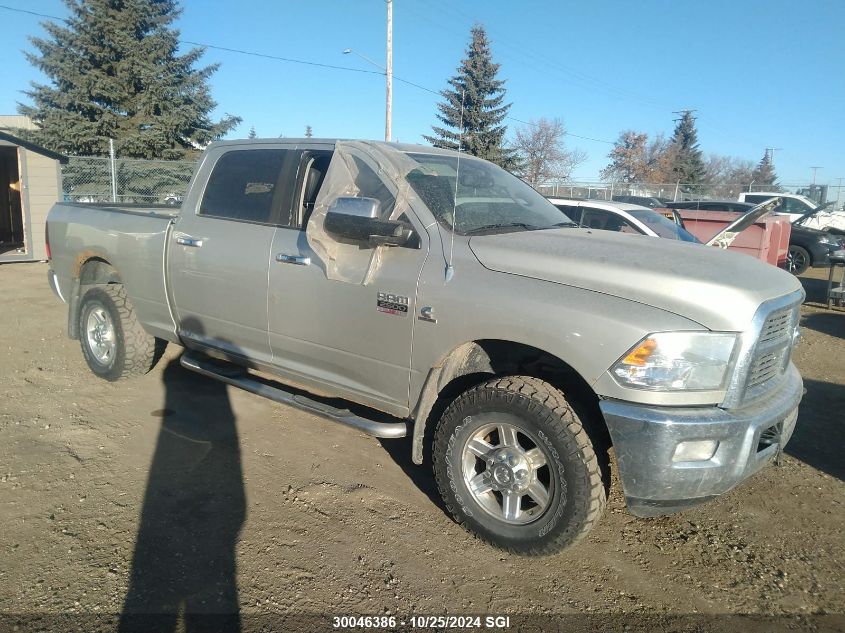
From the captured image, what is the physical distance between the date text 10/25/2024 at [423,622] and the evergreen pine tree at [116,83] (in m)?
26.7

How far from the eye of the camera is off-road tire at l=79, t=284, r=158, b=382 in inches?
211

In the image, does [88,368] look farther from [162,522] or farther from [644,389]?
[644,389]

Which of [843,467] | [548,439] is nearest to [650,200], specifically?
[843,467]

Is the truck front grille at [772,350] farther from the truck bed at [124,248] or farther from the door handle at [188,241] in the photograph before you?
the truck bed at [124,248]

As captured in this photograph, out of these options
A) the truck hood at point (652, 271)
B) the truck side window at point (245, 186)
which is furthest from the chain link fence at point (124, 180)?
the truck hood at point (652, 271)

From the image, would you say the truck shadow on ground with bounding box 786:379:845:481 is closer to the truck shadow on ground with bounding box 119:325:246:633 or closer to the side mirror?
the side mirror

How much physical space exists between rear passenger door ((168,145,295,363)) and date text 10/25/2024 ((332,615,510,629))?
2055 millimetres

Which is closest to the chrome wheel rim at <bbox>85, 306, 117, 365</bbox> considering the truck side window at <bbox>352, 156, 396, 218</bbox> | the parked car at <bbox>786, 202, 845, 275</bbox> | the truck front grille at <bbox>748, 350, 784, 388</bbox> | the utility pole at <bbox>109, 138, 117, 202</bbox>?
the truck side window at <bbox>352, 156, 396, 218</bbox>

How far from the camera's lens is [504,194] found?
4.23 m

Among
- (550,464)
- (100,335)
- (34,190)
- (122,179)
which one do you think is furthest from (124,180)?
(550,464)

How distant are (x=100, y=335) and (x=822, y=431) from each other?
6.19 meters

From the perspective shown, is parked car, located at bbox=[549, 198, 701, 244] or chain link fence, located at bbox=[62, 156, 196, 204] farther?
chain link fence, located at bbox=[62, 156, 196, 204]

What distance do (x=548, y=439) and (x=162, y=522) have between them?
213cm

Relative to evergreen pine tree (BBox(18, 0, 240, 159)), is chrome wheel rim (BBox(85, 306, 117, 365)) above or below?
below
